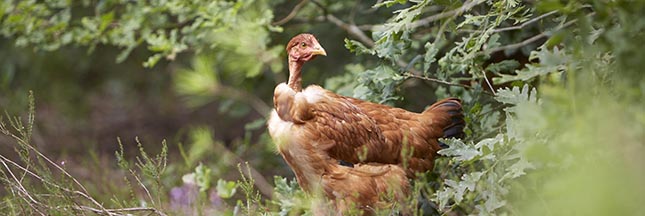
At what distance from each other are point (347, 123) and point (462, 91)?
73 centimetres

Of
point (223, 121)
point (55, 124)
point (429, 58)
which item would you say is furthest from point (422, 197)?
point (55, 124)

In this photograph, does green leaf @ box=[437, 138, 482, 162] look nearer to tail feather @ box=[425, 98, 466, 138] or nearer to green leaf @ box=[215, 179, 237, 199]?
tail feather @ box=[425, 98, 466, 138]

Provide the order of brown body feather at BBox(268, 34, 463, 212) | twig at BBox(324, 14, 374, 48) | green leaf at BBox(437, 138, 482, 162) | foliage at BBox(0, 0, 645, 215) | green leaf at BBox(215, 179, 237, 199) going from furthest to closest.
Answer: twig at BBox(324, 14, 374, 48), green leaf at BBox(215, 179, 237, 199), brown body feather at BBox(268, 34, 463, 212), green leaf at BBox(437, 138, 482, 162), foliage at BBox(0, 0, 645, 215)

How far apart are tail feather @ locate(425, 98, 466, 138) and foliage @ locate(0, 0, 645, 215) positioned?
2.4 inches

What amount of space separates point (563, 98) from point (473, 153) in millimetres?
962

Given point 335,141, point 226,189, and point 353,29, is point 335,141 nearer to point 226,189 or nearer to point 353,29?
point 226,189

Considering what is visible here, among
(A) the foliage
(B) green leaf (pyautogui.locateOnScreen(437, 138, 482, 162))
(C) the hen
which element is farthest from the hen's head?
(B) green leaf (pyautogui.locateOnScreen(437, 138, 482, 162))

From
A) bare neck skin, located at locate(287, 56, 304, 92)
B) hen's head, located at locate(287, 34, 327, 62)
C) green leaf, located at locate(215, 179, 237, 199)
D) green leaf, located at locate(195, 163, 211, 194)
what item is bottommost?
green leaf, located at locate(215, 179, 237, 199)

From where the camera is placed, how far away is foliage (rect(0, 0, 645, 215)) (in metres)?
1.90

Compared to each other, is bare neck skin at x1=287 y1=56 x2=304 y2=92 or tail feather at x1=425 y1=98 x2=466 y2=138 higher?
bare neck skin at x1=287 y1=56 x2=304 y2=92

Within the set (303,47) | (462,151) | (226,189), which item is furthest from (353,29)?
(462,151)

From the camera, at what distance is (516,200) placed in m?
2.71

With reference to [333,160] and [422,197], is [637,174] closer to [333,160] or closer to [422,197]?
[333,160]

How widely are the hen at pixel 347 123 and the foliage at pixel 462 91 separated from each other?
14 centimetres
